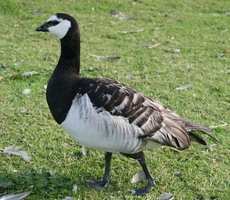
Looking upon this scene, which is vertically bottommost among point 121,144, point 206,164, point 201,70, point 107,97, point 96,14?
point 96,14

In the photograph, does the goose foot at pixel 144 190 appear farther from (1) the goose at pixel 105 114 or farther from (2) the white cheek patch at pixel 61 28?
(2) the white cheek patch at pixel 61 28

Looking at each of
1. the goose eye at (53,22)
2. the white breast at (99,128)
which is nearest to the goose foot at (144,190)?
the white breast at (99,128)

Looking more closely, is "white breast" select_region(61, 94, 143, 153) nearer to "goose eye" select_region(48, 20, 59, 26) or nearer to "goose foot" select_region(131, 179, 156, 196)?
"goose foot" select_region(131, 179, 156, 196)

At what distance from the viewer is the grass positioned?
5289 millimetres

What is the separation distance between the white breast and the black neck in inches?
18.2

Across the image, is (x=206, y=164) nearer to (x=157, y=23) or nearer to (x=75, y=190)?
(x=75, y=190)

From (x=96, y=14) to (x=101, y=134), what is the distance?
7811mm

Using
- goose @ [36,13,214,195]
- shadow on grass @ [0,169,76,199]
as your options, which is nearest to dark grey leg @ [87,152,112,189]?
goose @ [36,13,214,195]

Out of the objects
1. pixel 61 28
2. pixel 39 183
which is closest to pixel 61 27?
pixel 61 28

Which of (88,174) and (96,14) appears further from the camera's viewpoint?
(96,14)

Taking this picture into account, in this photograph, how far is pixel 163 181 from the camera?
5.32 metres

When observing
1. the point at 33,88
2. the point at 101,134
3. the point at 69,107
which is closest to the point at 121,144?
the point at 101,134

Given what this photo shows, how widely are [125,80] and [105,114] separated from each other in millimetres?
3413

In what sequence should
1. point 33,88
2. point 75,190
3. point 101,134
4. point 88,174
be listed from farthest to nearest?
point 33,88 → point 88,174 → point 75,190 → point 101,134
